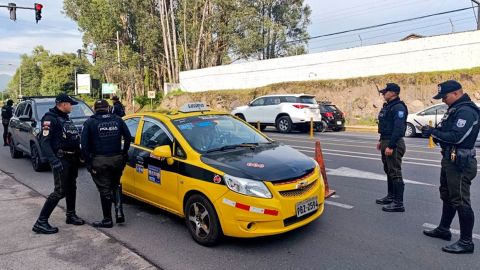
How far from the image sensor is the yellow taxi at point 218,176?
13.2ft

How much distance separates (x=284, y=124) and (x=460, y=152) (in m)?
13.9

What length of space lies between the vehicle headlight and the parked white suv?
13420 millimetres

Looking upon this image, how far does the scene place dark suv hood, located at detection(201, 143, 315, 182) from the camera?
413cm

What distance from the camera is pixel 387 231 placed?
4.68 m

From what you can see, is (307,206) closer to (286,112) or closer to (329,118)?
(286,112)

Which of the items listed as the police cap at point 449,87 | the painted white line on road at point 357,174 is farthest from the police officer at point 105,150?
the painted white line on road at point 357,174

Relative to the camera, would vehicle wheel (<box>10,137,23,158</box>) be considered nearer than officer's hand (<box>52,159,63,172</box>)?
No

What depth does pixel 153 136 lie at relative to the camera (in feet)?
17.5

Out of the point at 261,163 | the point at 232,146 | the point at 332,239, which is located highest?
the point at 232,146

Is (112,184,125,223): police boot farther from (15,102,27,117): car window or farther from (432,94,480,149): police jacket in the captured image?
(15,102,27,117): car window

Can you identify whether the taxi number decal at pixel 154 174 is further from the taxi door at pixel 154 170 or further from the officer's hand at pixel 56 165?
the officer's hand at pixel 56 165

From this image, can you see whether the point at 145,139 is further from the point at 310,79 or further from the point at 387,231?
the point at 310,79

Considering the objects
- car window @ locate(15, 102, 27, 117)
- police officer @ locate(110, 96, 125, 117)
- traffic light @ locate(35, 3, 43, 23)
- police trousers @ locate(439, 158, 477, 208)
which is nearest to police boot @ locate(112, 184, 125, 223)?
police trousers @ locate(439, 158, 477, 208)

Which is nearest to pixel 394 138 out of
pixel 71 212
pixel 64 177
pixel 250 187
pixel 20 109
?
pixel 250 187
